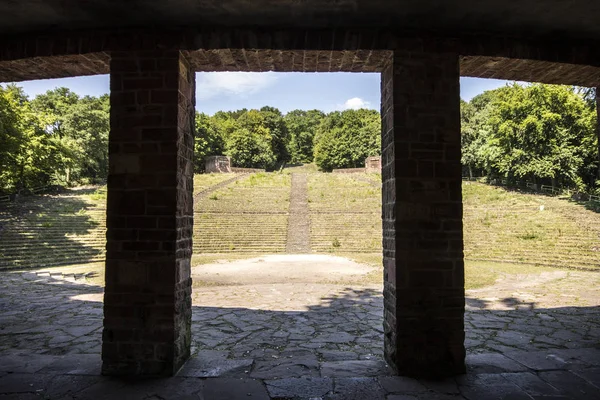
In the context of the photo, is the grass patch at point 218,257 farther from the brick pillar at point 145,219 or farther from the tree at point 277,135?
the tree at point 277,135

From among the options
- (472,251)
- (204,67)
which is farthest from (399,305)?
(472,251)

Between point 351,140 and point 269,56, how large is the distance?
5403cm

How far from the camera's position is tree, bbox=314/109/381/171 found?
55562 mm

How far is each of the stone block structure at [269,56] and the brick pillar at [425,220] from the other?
0.01 metres

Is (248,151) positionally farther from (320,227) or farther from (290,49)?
(290,49)

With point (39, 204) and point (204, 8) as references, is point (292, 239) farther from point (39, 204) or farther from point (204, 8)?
point (204, 8)

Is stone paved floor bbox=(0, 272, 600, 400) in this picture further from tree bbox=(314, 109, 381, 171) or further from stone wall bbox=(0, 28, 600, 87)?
tree bbox=(314, 109, 381, 171)

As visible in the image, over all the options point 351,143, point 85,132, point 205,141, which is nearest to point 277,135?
point 351,143

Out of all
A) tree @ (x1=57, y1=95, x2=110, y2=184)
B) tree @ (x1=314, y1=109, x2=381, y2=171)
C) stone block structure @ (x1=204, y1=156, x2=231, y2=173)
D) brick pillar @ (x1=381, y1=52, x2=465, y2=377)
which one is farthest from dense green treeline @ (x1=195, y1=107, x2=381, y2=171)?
brick pillar @ (x1=381, y1=52, x2=465, y2=377)

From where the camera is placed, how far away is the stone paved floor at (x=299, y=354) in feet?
10.8

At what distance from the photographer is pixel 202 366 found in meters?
3.88

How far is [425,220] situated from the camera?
3.74m

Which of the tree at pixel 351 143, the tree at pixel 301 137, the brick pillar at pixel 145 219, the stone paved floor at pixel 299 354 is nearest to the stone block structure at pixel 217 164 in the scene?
the tree at pixel 351 143

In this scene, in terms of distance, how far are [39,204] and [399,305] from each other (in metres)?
26.9
